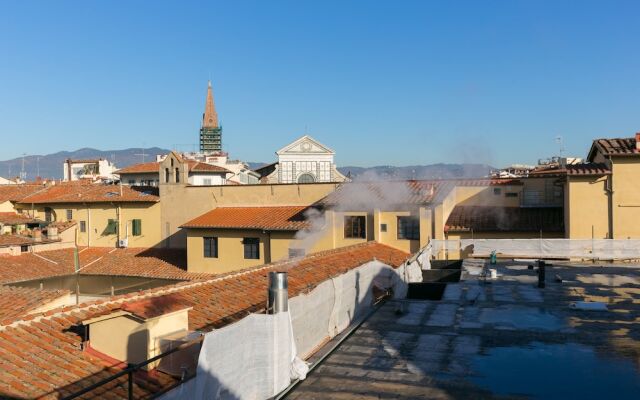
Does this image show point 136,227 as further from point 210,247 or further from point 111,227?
point 210,247

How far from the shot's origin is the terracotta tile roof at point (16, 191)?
45.9 meters

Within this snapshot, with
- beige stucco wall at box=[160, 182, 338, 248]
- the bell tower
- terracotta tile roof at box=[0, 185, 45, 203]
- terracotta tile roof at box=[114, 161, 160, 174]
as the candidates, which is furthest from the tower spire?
beige stucco wall at box=[160, 182, 338, 248]

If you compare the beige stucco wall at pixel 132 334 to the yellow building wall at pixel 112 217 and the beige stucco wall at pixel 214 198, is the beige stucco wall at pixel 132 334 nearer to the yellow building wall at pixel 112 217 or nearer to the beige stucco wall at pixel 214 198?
the beige stucco wall at pixel 214 198

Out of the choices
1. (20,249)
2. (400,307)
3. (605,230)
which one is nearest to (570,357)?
(400,307)

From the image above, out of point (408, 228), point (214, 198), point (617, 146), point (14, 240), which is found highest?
point (617, 146)

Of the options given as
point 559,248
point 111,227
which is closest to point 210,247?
point 111,227

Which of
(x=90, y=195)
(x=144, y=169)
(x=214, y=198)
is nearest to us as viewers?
(x=214, y=198)

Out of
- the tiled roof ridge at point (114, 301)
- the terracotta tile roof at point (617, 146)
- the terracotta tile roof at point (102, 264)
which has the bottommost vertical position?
the terracotta tile roof at point (102, 264)

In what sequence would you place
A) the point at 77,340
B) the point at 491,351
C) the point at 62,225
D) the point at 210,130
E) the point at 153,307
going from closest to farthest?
the point at 153,307 < the point at 77,340 < the point at 491,351 < the point at 62,225 < the point at 210,130

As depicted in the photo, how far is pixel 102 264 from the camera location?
1508 inches

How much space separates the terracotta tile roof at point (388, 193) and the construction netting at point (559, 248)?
261 centimetres

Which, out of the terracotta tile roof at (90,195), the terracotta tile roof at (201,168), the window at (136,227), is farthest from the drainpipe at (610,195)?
the terracotta tile roof at (201,168)

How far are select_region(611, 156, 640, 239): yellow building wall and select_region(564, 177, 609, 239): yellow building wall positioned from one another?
45 centimetres

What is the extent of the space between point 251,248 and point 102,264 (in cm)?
1160
